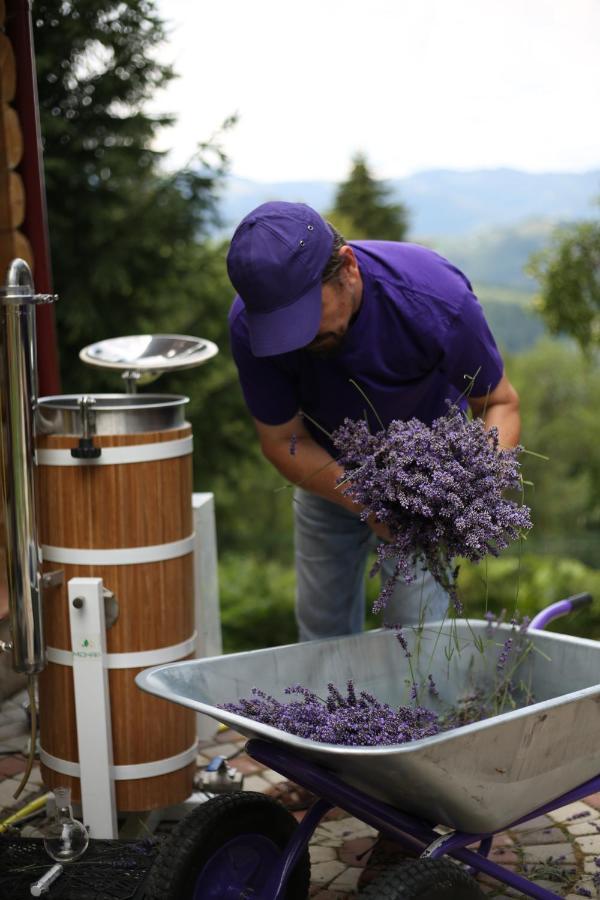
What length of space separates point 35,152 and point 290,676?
1.91m

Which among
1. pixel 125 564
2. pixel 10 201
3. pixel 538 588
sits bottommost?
pixel 538 588

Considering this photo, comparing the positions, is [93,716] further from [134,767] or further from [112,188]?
[112,188]

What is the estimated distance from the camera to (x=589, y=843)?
2.31 m

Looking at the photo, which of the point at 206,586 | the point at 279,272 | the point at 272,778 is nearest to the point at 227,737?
the point at 272,778

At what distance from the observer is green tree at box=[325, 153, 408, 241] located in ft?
74.2

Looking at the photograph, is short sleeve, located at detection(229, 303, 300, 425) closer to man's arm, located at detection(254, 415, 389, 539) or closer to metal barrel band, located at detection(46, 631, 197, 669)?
man's arm, located at detection(254, 415, 389, 539)

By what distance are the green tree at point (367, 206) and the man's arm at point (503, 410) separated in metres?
20.5

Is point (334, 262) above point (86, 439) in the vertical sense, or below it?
above

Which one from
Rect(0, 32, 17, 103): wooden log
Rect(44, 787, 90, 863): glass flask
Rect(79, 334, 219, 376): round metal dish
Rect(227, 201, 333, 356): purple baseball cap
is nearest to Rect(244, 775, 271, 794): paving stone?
Rect(44, 787, 90, 863): glass flask

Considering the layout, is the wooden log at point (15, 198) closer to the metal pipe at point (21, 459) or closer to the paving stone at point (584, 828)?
the metal pipe at point (21, 459)

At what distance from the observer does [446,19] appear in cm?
2742

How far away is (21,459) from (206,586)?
40.2 inches

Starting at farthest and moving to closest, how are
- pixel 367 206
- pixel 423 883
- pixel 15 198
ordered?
pixel 367 206 → pixel 15 198 → pixel 423 883

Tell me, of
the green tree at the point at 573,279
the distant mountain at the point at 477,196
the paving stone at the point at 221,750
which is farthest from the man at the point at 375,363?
the distant mountain at the point at 477,196
